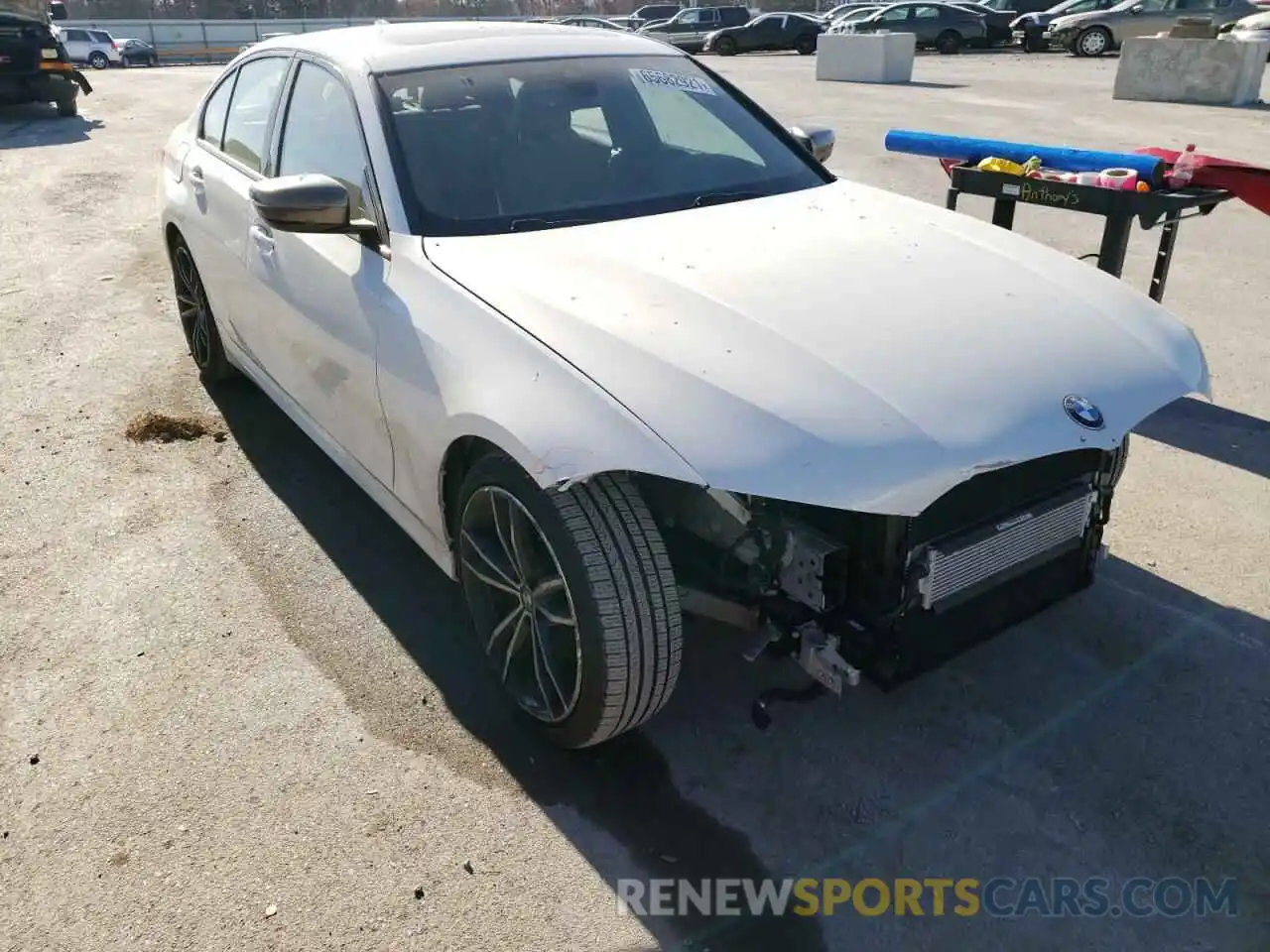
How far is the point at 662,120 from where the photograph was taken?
140 inches

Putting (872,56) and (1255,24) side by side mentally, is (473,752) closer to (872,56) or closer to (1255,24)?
(872,56)

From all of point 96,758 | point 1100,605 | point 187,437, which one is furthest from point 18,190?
point 1100,605

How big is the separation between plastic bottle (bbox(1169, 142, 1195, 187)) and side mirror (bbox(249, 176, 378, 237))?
148 inches

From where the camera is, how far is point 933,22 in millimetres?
27438

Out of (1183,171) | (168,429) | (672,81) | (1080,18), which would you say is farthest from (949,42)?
(168,429)

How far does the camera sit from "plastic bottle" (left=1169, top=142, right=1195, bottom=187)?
4.61 meters

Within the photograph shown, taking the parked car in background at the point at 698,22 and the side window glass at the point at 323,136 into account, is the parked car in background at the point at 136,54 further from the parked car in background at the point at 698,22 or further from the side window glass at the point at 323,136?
the side window glass at the point at 323,136

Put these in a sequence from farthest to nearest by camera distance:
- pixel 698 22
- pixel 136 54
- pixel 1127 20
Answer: pixel 136 54 < pixel 698 22 < pixel 1127 20

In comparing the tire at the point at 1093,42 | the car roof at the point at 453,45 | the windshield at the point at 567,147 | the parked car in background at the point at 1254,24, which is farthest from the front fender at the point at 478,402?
the tire at the point at 1093,42

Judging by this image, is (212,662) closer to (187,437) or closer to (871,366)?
(187,437)

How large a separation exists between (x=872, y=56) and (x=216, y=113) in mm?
17483

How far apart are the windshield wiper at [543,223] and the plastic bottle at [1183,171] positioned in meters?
3.17

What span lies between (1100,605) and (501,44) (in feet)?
9.20

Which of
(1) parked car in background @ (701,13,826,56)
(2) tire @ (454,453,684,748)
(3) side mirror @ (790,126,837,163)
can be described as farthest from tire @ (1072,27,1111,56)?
(2) tire @ (454,453,684,748)
